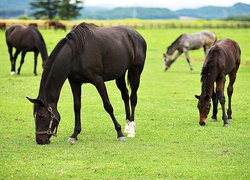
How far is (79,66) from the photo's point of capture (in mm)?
9227

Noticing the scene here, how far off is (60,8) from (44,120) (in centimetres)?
10289

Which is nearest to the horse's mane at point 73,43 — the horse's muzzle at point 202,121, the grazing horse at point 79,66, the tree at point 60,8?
the grazing horse at point 79,66

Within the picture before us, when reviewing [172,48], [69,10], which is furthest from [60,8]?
[172,48]

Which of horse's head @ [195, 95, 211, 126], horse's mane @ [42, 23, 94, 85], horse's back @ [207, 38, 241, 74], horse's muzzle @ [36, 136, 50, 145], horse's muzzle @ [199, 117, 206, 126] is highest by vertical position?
horse's mane @ [42, 23, 94, 85]

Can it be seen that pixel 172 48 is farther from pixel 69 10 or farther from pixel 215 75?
pixel 69 10

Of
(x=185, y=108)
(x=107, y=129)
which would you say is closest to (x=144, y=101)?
(x=185, y=108)

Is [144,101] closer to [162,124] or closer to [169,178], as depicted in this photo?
[162,124]

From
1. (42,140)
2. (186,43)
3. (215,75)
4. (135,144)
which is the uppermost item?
(215,75)

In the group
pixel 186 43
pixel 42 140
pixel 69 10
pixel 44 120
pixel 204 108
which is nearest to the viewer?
pixel 44 120

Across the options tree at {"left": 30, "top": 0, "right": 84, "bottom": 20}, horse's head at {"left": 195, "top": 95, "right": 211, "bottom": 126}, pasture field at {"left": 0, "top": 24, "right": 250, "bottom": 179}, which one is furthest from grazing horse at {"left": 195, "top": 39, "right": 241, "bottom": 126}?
tree at {"left": 30, "top": 0, "right": 84, "bottom": 20}

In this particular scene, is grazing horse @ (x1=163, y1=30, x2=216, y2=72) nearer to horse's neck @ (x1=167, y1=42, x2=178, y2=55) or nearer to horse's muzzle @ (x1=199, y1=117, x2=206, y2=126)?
horse's neck @ (x1=167, y1=42, x2=178, y2=55)

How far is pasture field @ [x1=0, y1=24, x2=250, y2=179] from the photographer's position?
25.0ft

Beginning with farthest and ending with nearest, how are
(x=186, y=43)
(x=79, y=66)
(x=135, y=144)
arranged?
(x=186, y=43) → (x=135, y=144) → (x=79, y=66)

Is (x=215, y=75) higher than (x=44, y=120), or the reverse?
(x=215, y=75)
